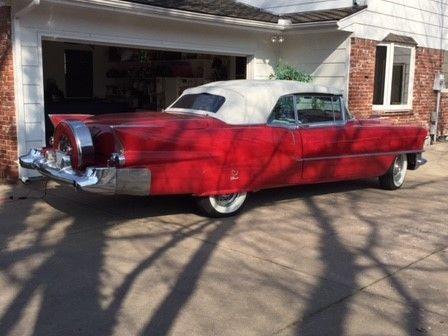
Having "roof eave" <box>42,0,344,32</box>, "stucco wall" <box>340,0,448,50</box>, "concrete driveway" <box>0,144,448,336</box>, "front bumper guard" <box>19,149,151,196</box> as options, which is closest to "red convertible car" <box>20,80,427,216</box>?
"front bumper guard" <box>19,149,151,196</box>

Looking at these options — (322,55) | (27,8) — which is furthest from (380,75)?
(27,8)

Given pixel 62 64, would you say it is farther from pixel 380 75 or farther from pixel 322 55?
pixel 380 75

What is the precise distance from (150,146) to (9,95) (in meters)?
3.50

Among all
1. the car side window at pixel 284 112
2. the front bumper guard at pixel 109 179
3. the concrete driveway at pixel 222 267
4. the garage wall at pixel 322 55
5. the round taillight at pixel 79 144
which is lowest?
the concrete driveway at pixel 222 267

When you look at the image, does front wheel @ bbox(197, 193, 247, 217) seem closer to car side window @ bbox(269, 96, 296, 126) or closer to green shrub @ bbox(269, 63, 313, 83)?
car side window @ bbox(269, 96, 296, 126)

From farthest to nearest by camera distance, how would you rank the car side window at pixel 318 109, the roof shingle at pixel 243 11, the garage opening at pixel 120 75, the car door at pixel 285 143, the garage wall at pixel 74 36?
the garage opening at pixel 120 75
the roof shingle at pixel 243 11
the garage wall at pixel 74 36
the car side window at pixel 318 109
the car door at pixel 285 143

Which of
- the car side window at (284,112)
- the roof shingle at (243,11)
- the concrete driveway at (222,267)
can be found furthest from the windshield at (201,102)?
the roof shingle at (243,11)

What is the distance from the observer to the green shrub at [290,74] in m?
11.3

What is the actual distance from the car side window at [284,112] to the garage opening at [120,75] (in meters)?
5.06

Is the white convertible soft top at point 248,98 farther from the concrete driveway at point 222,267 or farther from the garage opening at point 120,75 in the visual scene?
the garage opening at point 120,75

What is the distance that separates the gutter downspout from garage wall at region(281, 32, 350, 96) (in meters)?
5.78

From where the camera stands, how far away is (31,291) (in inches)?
168

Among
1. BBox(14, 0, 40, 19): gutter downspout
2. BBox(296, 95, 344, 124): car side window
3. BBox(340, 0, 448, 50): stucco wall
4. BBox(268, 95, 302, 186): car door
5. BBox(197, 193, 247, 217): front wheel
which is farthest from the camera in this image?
BBox(340, 0, 448, 50): stucco wall

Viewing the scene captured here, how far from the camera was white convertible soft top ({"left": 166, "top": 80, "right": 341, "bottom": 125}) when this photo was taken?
661 cm
